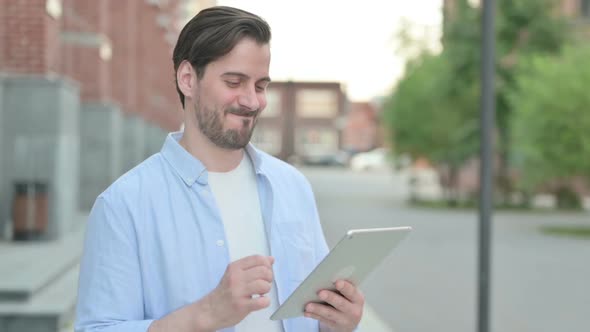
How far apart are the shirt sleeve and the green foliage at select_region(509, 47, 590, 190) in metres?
19.3

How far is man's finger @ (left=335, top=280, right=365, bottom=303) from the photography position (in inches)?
90.5

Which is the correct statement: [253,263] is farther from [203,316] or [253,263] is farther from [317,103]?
[317,103]

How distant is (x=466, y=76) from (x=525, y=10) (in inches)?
105

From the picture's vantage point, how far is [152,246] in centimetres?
227

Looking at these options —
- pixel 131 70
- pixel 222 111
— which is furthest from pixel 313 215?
pixel 131 70

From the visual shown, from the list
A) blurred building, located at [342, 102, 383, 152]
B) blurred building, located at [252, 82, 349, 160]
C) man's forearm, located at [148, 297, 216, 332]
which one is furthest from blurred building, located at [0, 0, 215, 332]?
blurred building, located at [342, 102, 383, 152]

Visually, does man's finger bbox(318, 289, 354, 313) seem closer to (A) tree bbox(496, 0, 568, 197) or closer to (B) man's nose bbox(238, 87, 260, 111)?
(B) man's nose bbox(238, 87, 260, 111)

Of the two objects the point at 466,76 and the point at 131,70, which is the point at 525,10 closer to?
the point at 466,76

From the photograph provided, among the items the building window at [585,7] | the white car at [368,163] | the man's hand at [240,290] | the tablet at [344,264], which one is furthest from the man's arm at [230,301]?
the white car at [368,163]

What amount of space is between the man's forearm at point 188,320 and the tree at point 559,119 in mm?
19328

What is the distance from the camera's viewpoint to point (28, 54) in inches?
555

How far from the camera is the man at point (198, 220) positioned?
87.7 inches

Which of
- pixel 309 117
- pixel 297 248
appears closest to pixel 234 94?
pixel 297 248

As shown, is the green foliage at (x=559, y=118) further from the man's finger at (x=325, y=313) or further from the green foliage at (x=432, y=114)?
the man's finger at (x=325, y=313)
